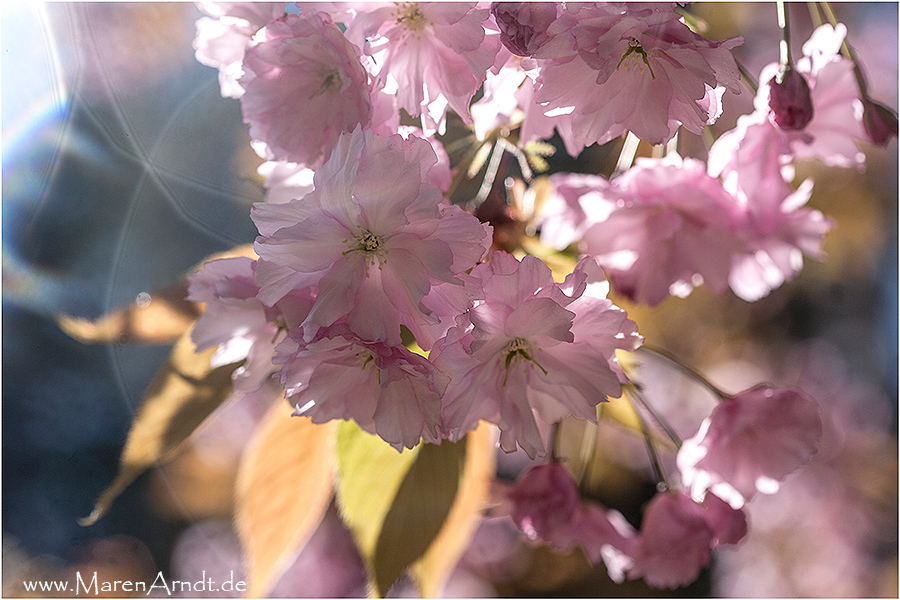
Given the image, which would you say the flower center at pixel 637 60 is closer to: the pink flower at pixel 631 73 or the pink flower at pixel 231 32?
the pink flower at pixel 631 73

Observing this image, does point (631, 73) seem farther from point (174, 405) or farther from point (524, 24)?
point (174, 405)

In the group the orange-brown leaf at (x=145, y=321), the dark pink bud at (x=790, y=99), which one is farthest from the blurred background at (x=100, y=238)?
the dark pink bud at (x=790, y=99)

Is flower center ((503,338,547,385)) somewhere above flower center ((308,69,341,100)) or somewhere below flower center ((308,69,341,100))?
below

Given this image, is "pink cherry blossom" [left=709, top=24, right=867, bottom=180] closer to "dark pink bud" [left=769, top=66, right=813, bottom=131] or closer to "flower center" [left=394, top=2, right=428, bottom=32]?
"dark pink bud" [left=769, top=66, right=813, bottom=131]

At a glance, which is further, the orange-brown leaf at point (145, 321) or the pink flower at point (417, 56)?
the orange-brown leaf at point (145, 321)

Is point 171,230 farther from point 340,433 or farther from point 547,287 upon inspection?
point 547,287

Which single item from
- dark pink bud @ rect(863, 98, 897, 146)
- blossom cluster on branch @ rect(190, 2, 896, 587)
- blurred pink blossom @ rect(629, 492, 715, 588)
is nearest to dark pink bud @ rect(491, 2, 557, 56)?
blossom cluster on branch @ rect(190, 2, 896, 587)

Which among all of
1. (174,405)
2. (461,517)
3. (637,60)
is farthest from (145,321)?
(637,60)
